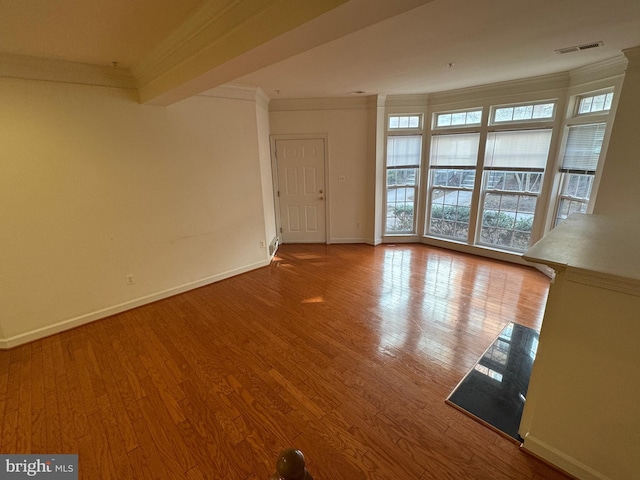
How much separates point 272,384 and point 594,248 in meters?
2.18

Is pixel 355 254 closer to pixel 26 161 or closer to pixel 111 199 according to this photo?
pixel 111 199

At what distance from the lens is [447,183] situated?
5.01m

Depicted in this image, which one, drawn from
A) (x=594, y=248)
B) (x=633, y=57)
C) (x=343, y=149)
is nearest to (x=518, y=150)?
(x=633, y=57)

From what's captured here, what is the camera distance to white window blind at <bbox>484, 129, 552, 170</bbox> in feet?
13.0

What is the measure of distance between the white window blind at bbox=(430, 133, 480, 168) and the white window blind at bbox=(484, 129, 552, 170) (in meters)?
0.23

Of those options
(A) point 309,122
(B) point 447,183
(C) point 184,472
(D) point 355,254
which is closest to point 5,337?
(C) point 184,472

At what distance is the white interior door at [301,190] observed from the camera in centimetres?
511

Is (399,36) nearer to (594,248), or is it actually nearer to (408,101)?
(594,248)

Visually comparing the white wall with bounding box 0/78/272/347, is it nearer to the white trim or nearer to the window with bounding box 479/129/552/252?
the white trim

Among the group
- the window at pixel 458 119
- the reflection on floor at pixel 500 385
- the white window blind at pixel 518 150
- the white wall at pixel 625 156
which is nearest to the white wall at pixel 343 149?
the window at pixel 458 119

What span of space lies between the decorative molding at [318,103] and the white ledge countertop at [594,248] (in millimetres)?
3705

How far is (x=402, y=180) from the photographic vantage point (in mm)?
5316

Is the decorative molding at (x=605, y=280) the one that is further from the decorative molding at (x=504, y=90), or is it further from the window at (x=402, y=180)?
the window at (x=402, y=180)

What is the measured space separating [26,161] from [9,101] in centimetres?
48
